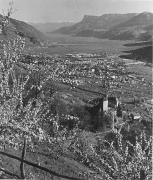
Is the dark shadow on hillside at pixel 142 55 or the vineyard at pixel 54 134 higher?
the vineyard at pixel 54 134

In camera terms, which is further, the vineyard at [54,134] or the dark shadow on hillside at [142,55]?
the dark shadow on hillside at [142,55]

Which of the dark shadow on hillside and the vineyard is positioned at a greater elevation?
the vineyard

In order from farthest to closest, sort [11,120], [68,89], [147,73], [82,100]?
[147,73], [68,89], [82,100], [11,120]

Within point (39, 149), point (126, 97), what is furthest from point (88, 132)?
point (126, 97)

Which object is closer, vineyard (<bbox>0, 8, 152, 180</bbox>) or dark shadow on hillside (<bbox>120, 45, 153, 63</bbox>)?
vineyard (<bbox>0, 8, 152, 180</bbox>)

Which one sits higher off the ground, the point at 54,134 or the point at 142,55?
the point at 54,134

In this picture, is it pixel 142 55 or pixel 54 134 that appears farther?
pixel 142 55

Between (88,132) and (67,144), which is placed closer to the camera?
(67,144)

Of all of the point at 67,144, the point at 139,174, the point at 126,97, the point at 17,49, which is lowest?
the point at 126,97

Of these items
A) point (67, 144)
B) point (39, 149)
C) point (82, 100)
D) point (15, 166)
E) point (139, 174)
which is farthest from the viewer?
point (82, 100)

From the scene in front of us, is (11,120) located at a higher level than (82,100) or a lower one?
higher

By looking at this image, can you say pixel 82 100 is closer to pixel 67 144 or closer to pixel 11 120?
pixel 67 144
